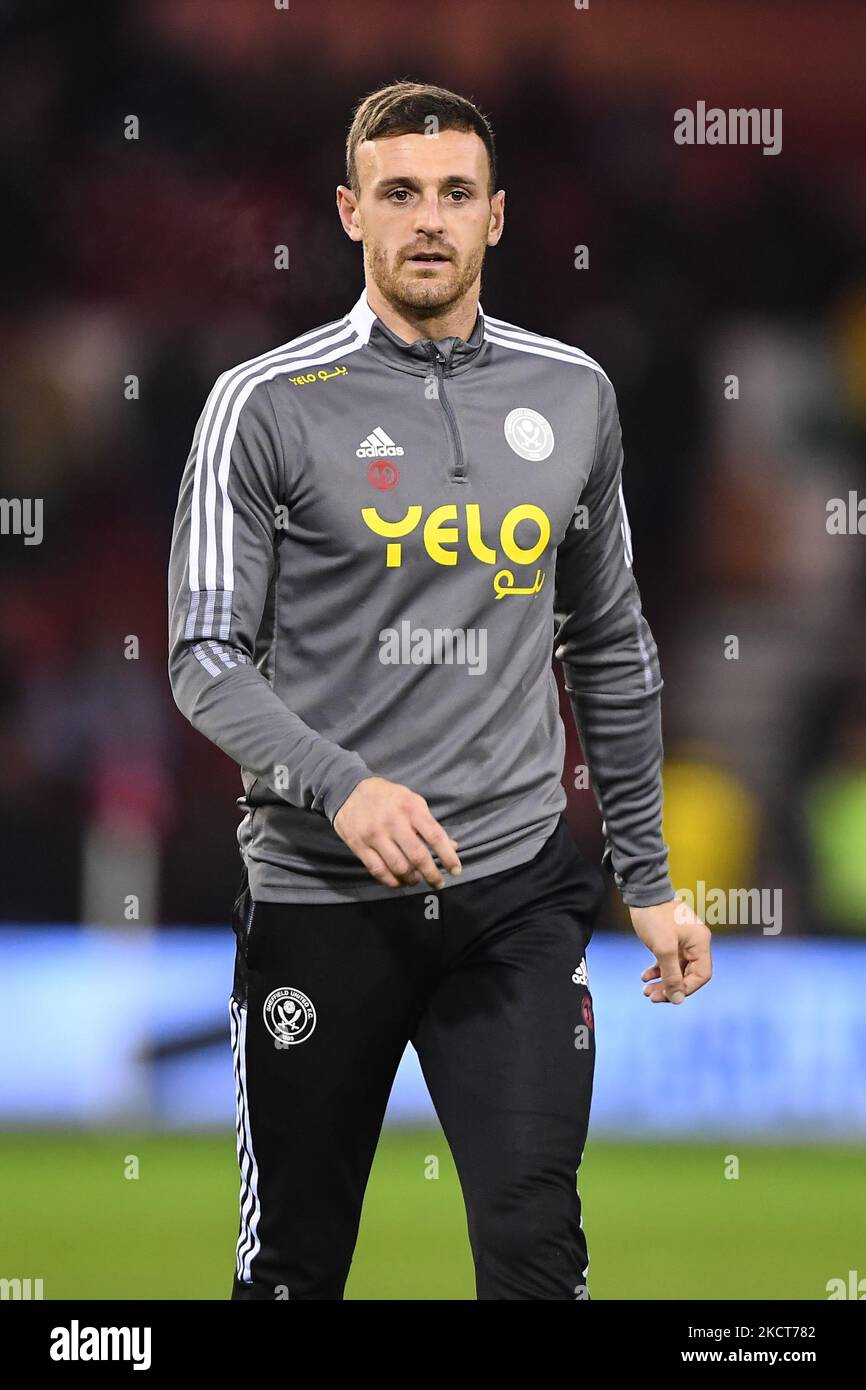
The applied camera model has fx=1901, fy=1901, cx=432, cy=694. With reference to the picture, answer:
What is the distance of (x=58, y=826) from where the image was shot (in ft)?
21.0

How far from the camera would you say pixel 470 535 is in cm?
251

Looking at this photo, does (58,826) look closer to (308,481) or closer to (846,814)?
(846,814)

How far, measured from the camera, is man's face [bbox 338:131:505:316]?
259 cm

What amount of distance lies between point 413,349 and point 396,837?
0.81 meters

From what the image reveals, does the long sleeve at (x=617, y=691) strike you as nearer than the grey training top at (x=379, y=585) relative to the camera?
No

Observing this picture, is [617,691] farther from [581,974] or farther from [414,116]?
[414,116]

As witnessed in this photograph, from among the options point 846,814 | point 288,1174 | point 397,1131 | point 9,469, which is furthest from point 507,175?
point 288,1174

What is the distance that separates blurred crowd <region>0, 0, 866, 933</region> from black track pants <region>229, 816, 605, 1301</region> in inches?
142

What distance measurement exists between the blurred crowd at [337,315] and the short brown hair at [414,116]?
373 cm

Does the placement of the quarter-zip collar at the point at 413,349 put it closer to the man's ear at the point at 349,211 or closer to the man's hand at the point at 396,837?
the man's ear at the point at 349,211

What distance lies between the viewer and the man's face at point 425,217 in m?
2.59

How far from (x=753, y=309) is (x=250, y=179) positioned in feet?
6.55

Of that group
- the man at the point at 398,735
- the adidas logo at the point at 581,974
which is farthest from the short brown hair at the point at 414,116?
the adidas logo at the point at 581,974

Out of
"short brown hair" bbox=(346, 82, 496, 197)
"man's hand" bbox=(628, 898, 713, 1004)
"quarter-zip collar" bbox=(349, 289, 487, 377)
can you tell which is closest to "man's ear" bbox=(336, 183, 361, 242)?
"short brown hair" bbox=(346, 82, 496, 197)
